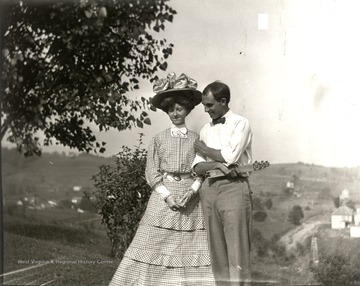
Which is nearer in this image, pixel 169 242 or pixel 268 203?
pixel 169 242

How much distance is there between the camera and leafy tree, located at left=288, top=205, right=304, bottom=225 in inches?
205

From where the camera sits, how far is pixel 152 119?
501 cm

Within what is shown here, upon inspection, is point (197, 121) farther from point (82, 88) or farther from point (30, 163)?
point (30, 163)

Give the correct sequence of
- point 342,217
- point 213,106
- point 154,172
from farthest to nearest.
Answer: point 342,217 < point 154,172 < point 213,106

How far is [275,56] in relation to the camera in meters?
4.95

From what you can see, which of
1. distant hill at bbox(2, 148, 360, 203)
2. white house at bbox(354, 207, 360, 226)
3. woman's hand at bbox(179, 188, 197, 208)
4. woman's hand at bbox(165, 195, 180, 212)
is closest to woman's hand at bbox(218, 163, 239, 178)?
woman's hand at bbox(179, 188, 197, 208)

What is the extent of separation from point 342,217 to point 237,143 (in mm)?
1433

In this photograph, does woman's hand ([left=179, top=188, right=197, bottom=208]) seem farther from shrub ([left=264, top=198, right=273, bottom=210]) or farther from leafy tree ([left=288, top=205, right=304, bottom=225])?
leafy tree ([left=288, top=205, right=304, bottom=225])

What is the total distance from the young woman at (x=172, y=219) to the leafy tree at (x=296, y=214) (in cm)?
105

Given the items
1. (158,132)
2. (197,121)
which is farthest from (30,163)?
(197,121)

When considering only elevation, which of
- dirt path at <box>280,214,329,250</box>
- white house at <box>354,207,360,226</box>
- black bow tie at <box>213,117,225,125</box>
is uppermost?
black bow tie at <box>213,117,225,125</box>

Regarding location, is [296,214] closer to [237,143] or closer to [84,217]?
[237,143]

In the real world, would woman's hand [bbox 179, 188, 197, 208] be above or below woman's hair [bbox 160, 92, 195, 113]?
below

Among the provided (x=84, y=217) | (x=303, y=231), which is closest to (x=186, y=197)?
(x=84, y=217)
